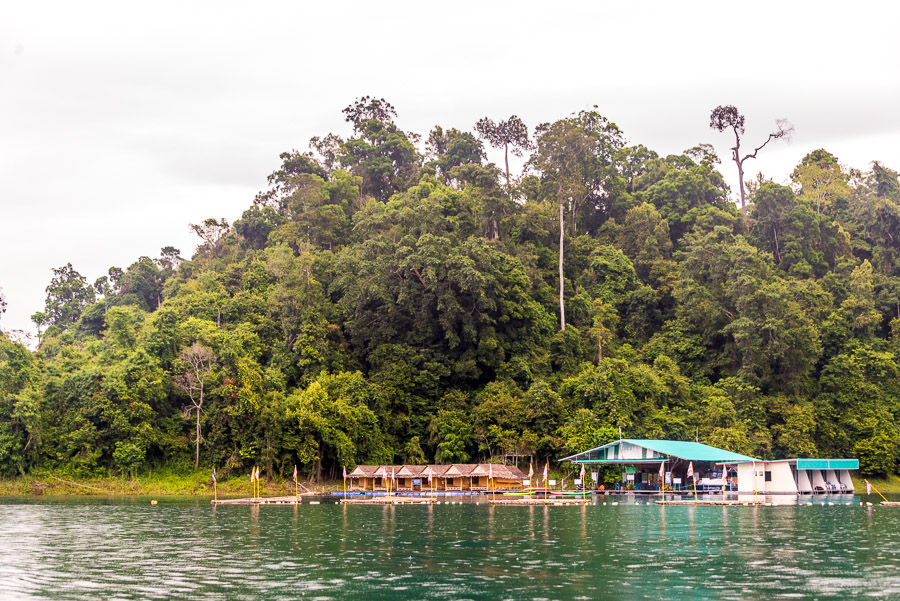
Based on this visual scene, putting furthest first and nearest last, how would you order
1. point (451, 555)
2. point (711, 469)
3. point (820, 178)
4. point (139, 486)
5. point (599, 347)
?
point (820, 178)
point (599, 347)
point (139, 486)
point (711, 469)
point (451, 555)

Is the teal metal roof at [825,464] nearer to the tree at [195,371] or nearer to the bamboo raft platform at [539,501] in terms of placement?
the bamboo raft platform at [539,501]

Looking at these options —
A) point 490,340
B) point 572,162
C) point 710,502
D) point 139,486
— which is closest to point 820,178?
point 572,162

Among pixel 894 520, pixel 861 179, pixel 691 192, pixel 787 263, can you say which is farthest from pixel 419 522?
pixel 861 179

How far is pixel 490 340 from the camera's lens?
67.6 m

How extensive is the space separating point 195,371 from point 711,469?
40.1 metres

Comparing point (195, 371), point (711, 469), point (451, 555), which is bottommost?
point (451, 555)

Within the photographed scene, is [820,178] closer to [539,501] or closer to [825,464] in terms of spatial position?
[825,464]

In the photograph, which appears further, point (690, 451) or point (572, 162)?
point (572, 162)

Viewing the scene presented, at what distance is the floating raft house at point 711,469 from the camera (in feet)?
185

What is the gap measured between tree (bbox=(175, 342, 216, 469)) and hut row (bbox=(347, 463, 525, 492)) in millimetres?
14127

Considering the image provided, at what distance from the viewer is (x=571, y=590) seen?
19.6m

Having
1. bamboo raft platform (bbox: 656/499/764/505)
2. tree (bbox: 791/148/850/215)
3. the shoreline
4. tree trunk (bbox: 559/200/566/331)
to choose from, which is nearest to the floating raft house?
bamboo raft platform (bbox: 656/499/764/505)

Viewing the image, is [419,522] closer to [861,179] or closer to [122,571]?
[122,571]

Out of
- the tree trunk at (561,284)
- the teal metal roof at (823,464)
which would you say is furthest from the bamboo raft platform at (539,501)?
the tree trunk at (561,284)
